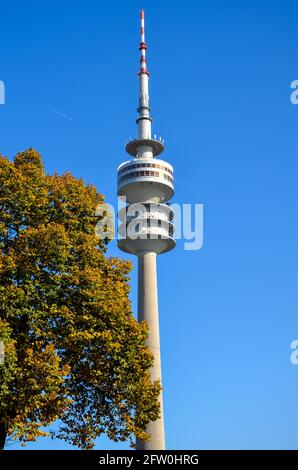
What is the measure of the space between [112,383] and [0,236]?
9786 millimetres

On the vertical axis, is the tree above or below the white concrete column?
below

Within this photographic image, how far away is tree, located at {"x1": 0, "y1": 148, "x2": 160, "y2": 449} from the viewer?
30875 mm

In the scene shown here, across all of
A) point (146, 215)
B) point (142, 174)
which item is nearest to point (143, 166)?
point (142, 174)

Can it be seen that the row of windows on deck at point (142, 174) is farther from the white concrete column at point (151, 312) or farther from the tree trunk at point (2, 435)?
the tree trunk at point (2, 435)

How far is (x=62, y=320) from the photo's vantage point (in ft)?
110

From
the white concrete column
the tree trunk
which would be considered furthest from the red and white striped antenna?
the tree trunk

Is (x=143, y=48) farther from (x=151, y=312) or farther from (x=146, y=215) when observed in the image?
(x=151, y=312)

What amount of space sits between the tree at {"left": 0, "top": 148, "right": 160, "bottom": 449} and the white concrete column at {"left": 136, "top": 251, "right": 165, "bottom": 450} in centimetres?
6008

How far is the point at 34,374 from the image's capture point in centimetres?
3064

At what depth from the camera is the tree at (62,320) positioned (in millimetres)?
30875

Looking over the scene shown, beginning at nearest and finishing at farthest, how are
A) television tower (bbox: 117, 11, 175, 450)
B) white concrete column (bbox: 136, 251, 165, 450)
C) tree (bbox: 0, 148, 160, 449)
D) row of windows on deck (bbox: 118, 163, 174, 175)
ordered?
tree (bbox: 0, 148, 160, 449), white concrete column (bbox: 136, 251, 165, 450), television tower (bbox: 117, 11, 175, 450), row of windows on deck (bbox: 118, 163, 174, 175)

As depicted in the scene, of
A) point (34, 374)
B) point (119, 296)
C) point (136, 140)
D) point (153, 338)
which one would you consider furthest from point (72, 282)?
point (136, 140)

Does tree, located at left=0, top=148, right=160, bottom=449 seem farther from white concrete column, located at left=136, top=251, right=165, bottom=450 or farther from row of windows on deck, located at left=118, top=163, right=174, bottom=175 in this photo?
row of windows on deck, located at left=118, top=163, right=174, bottom=175
